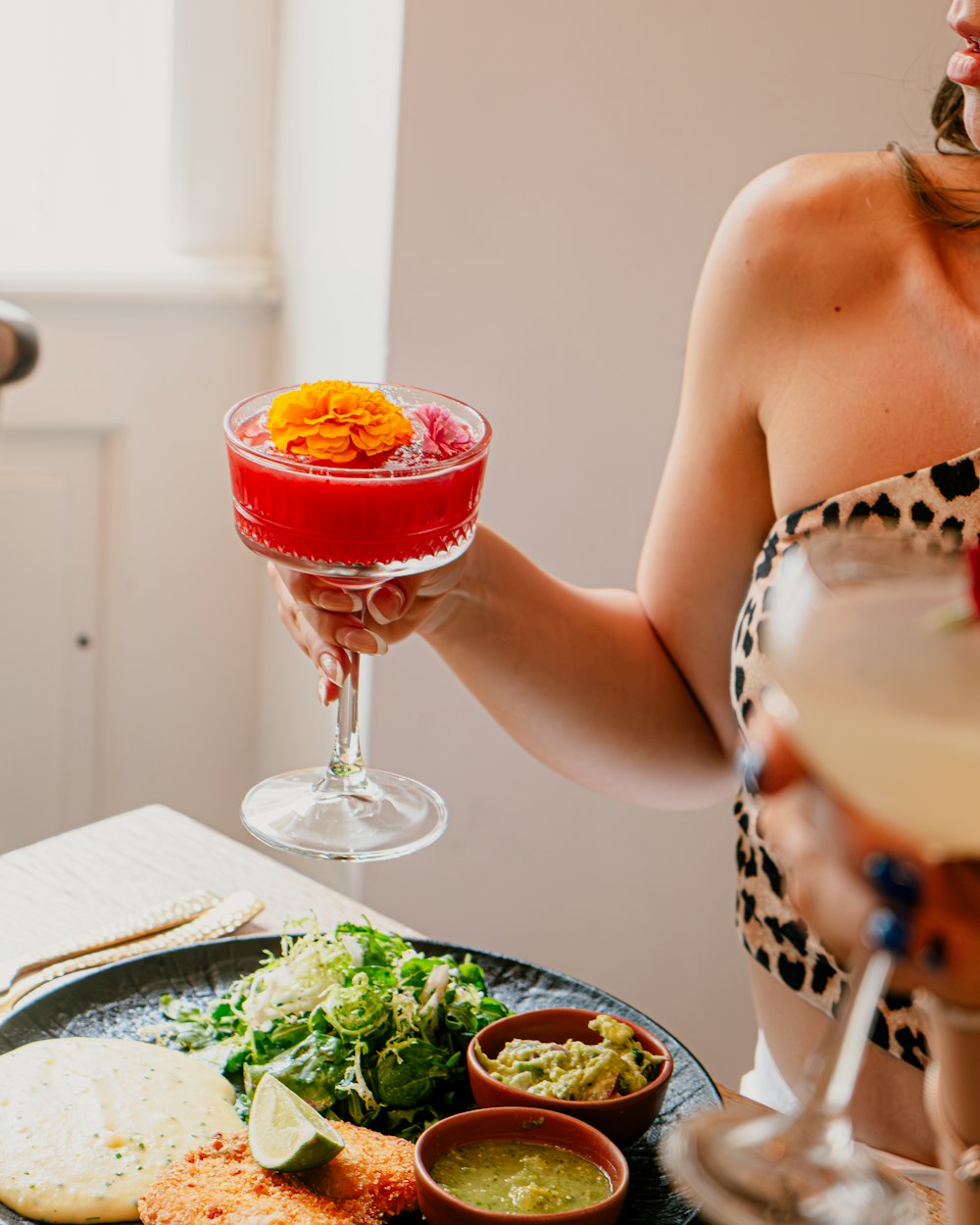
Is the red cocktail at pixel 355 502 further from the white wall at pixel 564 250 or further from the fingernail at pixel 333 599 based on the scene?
the white wall at pixel 564 250

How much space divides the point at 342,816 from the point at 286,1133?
0.96 feet

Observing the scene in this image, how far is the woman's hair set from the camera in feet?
4.60

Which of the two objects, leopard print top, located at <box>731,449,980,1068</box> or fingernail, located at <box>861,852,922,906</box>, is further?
leopard print top, located at <box>731,449,980,1068</box>

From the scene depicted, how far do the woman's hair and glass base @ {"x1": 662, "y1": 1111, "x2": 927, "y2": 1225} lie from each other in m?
1.04

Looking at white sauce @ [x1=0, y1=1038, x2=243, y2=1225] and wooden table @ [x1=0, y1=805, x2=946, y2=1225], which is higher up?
white sauce @ [x1=0, y1=1038, x2=243, y2=1225]

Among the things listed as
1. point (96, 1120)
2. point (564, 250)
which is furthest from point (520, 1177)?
point (564, 250)

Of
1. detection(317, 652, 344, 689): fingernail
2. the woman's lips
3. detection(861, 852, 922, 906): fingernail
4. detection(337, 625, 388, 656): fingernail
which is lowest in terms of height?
detection(317, 652, 344, 689): fingernail

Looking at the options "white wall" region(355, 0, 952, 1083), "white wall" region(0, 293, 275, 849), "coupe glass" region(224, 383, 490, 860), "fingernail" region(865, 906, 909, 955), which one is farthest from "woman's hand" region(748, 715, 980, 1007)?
"white wall" region(0, 293, 275, 849)

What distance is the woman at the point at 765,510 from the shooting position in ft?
4.36

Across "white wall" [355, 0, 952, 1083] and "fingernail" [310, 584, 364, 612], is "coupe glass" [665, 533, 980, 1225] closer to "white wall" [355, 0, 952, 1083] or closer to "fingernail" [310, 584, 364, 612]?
"fingernail" [310, 584, 364, 612]

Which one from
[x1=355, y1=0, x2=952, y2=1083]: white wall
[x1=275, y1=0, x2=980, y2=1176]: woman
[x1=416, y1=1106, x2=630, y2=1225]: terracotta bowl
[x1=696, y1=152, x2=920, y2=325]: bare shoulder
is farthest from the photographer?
[x1=355, y1=0, x2=952, y2=1083]: white wall

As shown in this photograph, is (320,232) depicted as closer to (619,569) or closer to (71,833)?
(619,569)

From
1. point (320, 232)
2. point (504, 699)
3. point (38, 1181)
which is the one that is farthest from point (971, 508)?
point (320, 232)

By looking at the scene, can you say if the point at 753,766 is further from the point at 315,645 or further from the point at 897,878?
the point at 315,645
